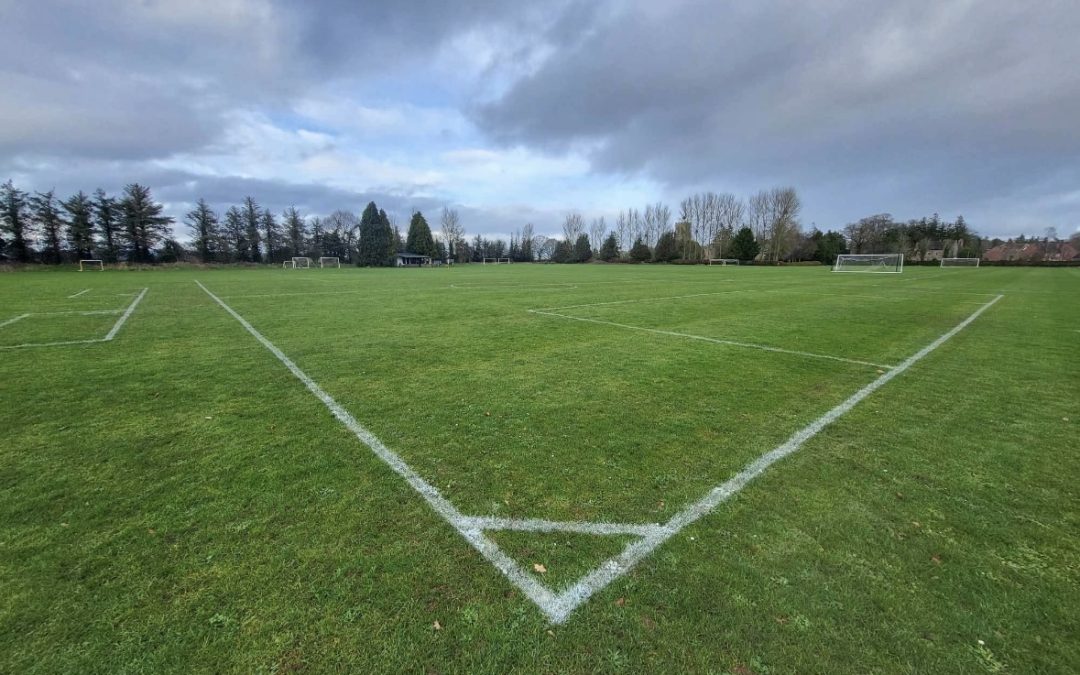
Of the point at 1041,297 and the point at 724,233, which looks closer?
the point at 1041,297

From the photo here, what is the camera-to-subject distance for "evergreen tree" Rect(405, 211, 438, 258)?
88.4 meters

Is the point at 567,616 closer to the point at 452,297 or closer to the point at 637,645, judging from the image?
the point at 637,645

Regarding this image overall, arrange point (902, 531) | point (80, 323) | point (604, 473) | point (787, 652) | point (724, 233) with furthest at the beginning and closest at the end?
1. point (724, 233)
2. point (80, 323)
3. point (604, 473)
4. point (902, 531)
5. point (787, 652)

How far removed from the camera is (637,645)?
198 cm

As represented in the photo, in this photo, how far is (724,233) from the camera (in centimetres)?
9094

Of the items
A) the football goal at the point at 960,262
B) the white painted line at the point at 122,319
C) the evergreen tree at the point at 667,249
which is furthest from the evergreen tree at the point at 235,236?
the football goal at the point at 960,262

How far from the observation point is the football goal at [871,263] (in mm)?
47438

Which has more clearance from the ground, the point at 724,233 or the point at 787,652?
the point at 724,233

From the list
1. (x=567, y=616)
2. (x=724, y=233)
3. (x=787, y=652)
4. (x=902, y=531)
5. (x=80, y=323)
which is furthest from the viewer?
(x=724, y=233)

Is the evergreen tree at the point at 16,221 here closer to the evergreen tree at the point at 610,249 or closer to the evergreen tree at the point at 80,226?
the evergreen tree at the point at 80,226

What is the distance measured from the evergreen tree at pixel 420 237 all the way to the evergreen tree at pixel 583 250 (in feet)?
123

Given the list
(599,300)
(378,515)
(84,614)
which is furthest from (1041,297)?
(84,614)

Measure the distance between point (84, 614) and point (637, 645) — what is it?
250cm

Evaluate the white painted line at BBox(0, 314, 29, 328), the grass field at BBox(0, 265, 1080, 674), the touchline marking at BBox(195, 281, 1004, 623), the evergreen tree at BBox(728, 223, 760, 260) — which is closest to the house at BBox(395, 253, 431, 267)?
the evergreen tree at BBox(728, 223, 760, 260)
